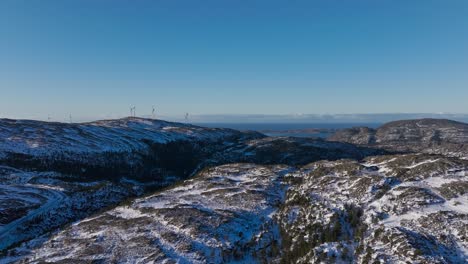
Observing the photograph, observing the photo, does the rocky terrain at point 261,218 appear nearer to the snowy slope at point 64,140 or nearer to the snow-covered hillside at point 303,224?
the snow-covered hillside at point 303,224

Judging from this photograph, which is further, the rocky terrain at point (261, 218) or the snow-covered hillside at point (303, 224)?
the rocky terrain at point (261, 218)

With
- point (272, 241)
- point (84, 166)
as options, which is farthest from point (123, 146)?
point (272, 241)

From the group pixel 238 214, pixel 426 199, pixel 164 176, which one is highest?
pixel 426 199

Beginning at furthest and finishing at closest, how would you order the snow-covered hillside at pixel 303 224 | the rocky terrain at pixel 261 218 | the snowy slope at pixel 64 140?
the snowy slope at pixel 64 140
the rocky terrain at pixel 261 218
the snow-covered hillside at pixel 303 224

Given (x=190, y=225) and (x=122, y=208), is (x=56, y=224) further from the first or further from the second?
(x=190, y=225)

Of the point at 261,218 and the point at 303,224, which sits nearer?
the point at 303,224

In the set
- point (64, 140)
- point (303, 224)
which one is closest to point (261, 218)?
point (303, 224)

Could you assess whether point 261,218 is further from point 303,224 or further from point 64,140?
point 64,140

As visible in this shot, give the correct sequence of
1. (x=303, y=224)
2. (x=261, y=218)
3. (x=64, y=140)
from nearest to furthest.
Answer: (x=303, y=224) < (x=261, y=218) < (x=64, y=140)

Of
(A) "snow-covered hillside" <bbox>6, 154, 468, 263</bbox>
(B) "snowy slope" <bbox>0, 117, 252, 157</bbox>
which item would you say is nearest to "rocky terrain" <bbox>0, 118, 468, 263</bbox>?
(A) "snow-covered hillside" <bbox>6, 154, 468, 263</bbox>

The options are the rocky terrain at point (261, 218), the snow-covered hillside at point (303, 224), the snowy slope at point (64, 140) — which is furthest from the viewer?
the snowy slope at point (64, 140)

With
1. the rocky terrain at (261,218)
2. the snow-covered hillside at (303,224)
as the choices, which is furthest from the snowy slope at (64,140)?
the snow-covered hillside at (303,224)
